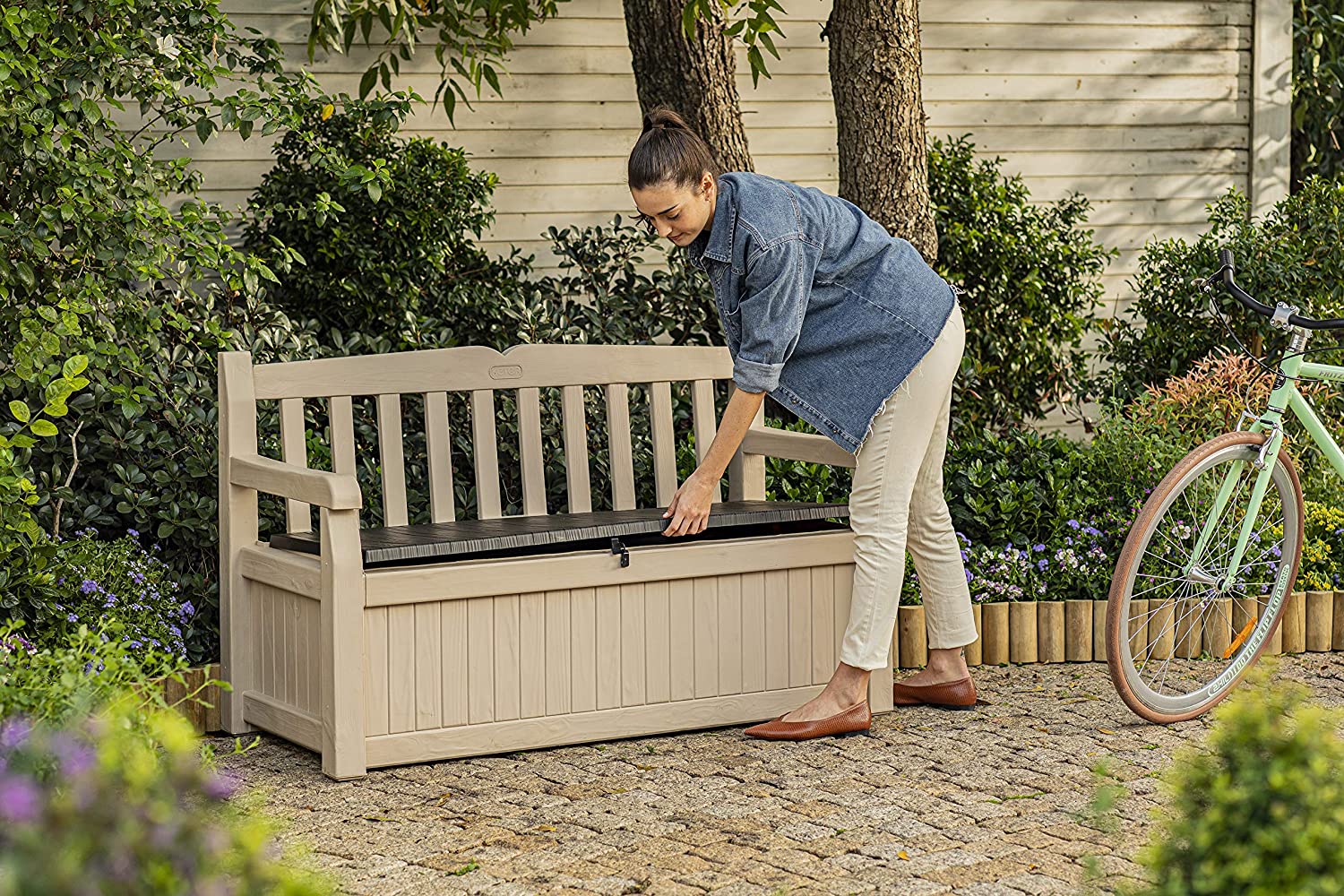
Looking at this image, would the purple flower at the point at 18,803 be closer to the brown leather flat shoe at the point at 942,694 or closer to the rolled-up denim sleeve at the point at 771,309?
the rolled-up denim sleeve at the point at 771,309

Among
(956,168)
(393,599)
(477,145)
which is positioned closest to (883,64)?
(956,168)

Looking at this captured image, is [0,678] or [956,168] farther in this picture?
[956,168]

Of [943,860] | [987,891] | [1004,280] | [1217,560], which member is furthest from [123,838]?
[1004,280]

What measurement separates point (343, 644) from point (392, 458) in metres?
0.79

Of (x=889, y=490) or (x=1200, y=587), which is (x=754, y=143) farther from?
(x=889, y=490)

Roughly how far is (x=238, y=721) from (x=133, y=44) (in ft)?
6.19

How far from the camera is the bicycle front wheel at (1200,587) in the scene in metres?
4.12

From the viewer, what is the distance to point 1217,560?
4.75 meters

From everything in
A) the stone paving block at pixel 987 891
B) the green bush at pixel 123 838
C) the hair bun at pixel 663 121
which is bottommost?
the stone paving block at pixel 987 891

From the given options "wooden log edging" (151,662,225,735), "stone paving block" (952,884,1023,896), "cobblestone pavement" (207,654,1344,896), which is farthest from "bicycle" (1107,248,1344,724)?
"wooden log edging" (151,662,225,735)

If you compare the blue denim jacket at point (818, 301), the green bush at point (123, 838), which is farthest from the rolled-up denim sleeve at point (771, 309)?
the green bush at point (123, 838)

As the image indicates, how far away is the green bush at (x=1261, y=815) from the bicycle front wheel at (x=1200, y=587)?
7.10 ft

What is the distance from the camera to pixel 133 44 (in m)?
4.46

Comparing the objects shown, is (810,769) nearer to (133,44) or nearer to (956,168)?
(133,44)
